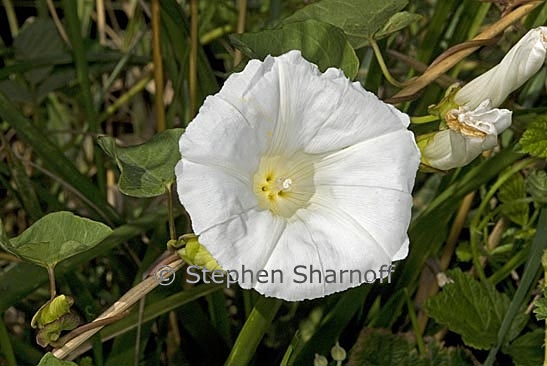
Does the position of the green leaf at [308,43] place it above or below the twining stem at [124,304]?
above

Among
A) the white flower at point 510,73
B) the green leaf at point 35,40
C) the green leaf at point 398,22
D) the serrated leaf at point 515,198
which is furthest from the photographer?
the green leaf at point 35,40

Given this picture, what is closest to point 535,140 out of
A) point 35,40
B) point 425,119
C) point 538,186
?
point 538,186

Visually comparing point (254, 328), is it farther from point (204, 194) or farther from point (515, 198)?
point (515, 198)

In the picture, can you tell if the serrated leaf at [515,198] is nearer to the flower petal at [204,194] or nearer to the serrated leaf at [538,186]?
the serrated leaf at [538,186]

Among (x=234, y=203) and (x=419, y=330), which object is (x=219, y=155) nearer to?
(x=234, y=203)

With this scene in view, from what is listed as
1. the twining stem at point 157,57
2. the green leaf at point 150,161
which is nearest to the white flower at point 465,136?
the green leaf at point 150,161

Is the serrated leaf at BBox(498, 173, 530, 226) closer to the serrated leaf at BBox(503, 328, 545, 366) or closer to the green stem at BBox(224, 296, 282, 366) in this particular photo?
the serrated leaf at BBox(503, 328, 545, 366)
